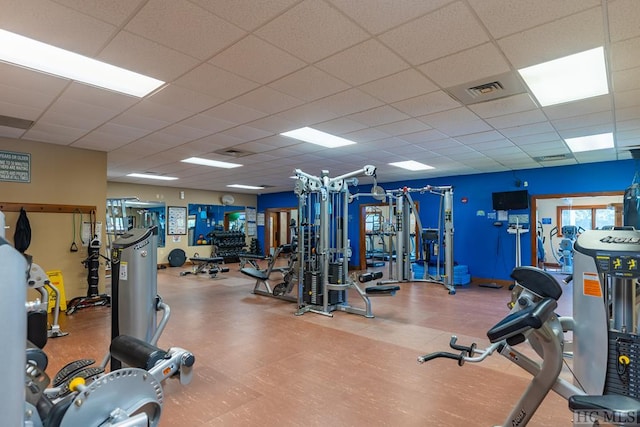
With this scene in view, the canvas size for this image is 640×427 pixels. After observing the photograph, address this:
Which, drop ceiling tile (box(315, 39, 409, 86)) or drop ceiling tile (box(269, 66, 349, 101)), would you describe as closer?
drop ceiling tile (box(315, 39, 409, 86))

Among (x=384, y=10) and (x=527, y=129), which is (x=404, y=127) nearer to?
(x=527, y=129)

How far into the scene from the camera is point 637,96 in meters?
3.24

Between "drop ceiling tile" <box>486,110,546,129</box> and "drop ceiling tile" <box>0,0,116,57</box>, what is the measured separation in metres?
3.75

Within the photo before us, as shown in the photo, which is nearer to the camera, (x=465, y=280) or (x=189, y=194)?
(x=465, y=280)

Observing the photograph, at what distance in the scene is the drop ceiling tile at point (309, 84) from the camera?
279cm

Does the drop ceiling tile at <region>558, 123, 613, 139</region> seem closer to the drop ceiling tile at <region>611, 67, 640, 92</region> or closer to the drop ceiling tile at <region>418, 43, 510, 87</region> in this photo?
the drop ceiling tile at <region>611, 67, 640, 92</region>

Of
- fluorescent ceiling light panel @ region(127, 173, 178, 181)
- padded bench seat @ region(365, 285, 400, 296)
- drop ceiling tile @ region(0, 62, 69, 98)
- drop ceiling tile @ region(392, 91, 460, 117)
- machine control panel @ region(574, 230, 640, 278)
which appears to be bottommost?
padded bench seat @ region(365, 285, 400, 296)

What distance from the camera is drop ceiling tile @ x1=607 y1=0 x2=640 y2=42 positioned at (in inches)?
74.6

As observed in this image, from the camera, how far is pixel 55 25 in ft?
6.86

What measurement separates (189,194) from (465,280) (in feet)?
26.6

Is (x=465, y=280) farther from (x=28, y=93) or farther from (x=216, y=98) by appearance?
(x=28, y=93)

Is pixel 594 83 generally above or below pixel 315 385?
above

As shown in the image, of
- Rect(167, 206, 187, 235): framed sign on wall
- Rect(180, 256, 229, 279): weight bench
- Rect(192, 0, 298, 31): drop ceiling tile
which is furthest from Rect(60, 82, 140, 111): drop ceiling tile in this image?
Rect(167, 206, 187, 235): framed sign on wall

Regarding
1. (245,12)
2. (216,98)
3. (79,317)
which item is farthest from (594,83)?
(79,317)
